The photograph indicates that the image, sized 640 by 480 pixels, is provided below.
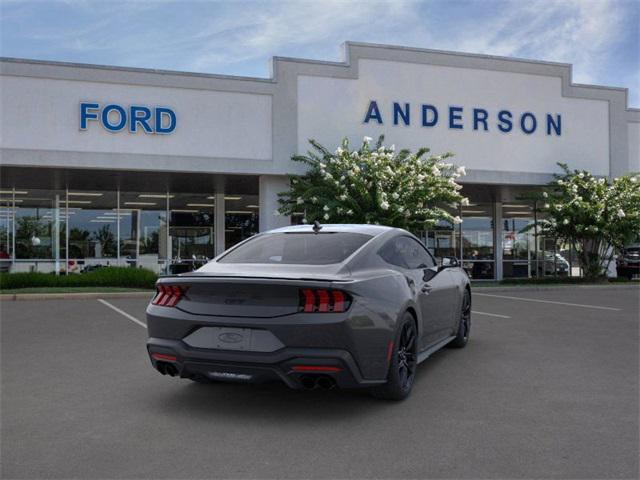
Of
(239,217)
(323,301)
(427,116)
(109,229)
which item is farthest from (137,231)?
(323,301)

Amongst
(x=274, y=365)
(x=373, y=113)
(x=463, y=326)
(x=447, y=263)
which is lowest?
(x=463, y=326)

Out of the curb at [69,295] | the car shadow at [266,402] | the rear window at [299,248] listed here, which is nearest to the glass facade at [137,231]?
the curb at [69,295]

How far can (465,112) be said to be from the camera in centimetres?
2194

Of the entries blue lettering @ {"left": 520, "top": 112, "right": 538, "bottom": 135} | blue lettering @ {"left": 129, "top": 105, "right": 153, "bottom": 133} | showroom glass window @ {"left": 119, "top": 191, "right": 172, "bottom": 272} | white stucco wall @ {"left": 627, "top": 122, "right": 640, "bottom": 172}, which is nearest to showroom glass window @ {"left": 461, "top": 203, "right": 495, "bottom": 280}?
blue lettering @ {"left": 520, "top": 112, "right": 538, "bottom": 135}

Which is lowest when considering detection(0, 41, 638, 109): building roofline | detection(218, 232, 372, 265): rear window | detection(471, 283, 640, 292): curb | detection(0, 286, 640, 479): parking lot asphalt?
detection(0, 286, 640, 479): parking lot asphalt

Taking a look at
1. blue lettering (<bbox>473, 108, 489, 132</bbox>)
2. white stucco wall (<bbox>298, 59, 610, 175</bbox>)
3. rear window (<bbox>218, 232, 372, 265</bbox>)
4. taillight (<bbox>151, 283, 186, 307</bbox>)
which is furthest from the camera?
blue lettering (<bbox>473, 108, 489, 132</bbox>)

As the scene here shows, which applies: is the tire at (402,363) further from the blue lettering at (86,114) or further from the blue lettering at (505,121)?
the blue lettering at (505,121)

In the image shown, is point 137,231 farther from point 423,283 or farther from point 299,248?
point 423,283

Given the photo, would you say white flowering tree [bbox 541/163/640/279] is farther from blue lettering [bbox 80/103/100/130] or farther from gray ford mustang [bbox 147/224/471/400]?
gray ford mustang [bbox 147/224/471/400]

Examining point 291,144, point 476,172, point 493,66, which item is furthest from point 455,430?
point 493,66

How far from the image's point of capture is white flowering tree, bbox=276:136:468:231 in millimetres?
17703

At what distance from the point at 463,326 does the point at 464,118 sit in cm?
1527

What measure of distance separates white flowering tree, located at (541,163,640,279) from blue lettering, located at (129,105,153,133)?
13214 mm

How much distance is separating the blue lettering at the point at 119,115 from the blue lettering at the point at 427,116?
9786 millimetres
